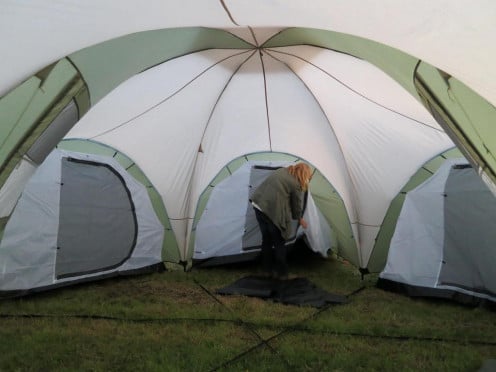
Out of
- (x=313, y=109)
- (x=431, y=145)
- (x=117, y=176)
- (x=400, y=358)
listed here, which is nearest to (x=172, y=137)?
(x=117, y=176)

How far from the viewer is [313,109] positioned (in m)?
4.91

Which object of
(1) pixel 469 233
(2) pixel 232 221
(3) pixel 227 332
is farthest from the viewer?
(2) pixel 232 221

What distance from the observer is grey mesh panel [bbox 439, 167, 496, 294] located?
357 centimetres

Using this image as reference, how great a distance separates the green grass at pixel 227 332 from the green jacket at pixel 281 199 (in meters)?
0.81

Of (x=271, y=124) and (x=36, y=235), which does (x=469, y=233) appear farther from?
(x=36, y=235)

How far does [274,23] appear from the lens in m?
2.42

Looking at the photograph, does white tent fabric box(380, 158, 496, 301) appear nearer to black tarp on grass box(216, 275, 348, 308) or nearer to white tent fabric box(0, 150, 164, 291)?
black tarp on grass box(216, 275, 348, 308)

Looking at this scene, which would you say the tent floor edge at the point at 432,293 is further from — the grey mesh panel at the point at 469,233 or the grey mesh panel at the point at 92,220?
the grey mesh panel at the point at 92,220

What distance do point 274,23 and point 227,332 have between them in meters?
2.02

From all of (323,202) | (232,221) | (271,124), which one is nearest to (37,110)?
(232,221)

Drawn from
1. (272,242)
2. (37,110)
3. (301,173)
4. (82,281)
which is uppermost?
(37,110)

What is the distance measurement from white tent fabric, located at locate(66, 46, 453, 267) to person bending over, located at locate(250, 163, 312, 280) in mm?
764

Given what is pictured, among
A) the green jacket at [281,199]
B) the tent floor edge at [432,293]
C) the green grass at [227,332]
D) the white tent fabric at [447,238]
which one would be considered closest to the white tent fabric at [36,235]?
the green grass at [227,332]

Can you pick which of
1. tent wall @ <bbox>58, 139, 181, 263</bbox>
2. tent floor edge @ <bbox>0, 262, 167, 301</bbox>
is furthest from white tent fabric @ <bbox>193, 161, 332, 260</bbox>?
tent floor edge @ <bbox>0, 262, 167, 301</bbox>
